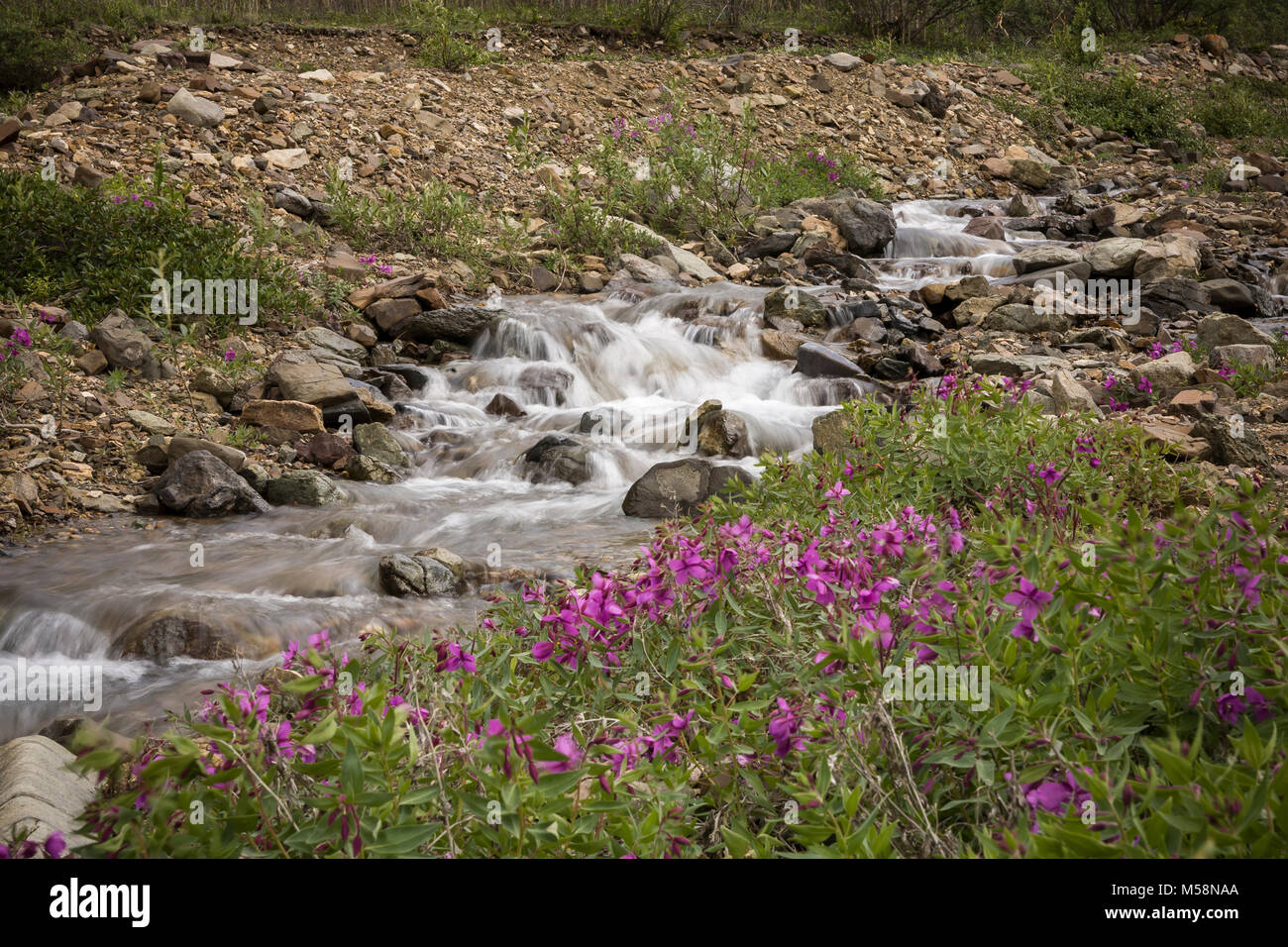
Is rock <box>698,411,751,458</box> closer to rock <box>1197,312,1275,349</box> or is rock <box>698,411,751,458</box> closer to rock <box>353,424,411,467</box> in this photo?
rock <box>353,424,411,467</box>

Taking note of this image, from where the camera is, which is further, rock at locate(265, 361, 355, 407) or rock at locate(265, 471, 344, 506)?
rock at locate(265, 361, 355, 407)

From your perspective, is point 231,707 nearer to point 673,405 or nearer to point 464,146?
point 673,405

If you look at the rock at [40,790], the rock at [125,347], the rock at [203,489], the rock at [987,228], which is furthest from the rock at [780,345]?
the rock at [40,790]

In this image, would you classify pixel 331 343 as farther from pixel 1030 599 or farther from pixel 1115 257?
pixel 1115 257

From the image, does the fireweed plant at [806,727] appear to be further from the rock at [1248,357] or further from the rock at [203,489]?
the rock at [1248,357]

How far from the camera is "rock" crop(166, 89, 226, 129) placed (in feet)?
36.1

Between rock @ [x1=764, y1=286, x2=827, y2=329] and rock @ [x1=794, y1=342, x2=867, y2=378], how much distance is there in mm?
1135

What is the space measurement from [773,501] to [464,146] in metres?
10.5

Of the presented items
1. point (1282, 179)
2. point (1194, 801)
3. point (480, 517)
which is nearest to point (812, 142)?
point (1282, 179)

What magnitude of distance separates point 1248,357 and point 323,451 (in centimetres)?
739

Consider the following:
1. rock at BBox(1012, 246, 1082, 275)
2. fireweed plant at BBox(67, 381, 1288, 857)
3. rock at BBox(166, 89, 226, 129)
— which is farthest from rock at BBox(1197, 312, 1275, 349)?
rock at BBox(166, 89, 226, 129)

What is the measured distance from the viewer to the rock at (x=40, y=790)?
229 cm

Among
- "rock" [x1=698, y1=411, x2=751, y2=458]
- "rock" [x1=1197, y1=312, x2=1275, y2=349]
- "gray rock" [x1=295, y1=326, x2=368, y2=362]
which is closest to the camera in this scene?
"rock" [x1=698, y1=411, x2=751, y2=458]

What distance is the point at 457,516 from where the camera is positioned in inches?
249
